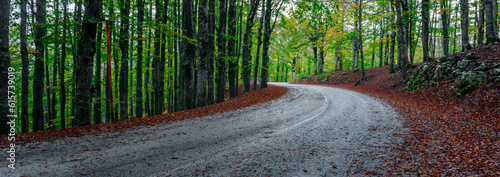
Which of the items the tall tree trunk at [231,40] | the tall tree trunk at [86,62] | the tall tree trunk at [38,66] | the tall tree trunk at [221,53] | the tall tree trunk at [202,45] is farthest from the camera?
the tall tree trunk at [231,40]

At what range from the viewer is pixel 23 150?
4887mm

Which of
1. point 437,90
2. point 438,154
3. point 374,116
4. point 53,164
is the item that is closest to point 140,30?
point 53,164

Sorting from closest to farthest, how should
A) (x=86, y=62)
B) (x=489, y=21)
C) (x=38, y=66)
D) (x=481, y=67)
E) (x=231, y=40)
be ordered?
(x=86, y=62) → (x=38, y=66) → (x=481, y=67) → (x=489, y=21) → (x=231, y=40)

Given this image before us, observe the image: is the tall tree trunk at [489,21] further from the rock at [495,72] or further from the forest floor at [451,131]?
the rock at [495,72]

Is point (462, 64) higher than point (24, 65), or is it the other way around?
point (462, 64)

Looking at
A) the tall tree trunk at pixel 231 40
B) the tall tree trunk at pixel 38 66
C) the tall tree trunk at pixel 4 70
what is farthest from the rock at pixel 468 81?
the tall tree trunk at pixel 38 66

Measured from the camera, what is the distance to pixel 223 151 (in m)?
5.00

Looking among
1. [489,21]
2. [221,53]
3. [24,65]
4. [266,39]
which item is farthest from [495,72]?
[24,65]

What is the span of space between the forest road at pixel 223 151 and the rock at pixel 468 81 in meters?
6.26

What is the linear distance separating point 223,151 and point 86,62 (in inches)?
262

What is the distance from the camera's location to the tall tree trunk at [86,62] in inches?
313

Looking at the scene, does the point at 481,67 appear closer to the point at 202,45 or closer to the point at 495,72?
the point at 495,72

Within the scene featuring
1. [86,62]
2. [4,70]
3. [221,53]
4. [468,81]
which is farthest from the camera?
[221,53]

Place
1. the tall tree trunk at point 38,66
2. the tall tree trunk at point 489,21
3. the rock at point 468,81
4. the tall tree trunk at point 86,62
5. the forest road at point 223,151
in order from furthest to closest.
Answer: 1. the tall tree trunk at point 489,21
2. the rock at point 468,81
3. the tall tree trunk at point 38,66
4. the tall tree trunk at point 86,62
5. the forest road at point 223,151
